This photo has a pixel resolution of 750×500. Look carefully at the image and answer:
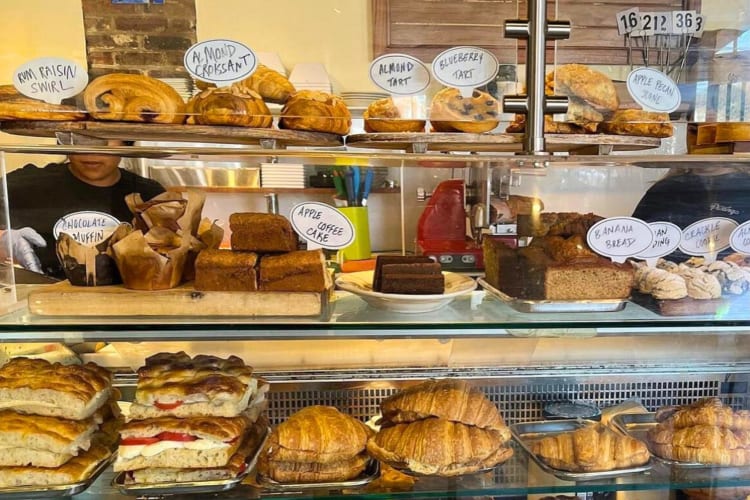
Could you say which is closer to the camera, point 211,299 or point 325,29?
point 211,299

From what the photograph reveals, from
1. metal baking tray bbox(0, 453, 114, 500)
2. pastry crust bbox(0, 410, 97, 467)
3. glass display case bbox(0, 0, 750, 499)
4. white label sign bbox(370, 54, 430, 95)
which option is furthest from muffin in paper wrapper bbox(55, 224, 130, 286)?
white label sign bbox(370, 54, 430, 95)

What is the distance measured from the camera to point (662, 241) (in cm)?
137

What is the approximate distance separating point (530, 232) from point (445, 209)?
240mm

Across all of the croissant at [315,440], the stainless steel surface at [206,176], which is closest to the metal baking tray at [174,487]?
the croissant at [315,440]

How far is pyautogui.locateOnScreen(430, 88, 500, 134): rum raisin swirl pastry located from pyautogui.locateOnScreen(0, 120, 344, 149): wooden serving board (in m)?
0.29

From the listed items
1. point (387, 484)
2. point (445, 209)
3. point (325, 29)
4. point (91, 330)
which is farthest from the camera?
point (445, 209)

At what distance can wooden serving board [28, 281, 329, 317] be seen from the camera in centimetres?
123

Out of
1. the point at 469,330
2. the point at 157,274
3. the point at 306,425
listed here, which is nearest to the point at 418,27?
the point at 469,330

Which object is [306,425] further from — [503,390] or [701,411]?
[701,411]

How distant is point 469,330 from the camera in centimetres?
124

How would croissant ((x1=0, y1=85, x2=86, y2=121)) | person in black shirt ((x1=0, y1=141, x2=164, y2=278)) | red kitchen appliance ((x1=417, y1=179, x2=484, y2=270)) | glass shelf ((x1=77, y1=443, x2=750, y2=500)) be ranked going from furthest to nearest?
red kitchen appliance ((x1=417, y1=179, x2=484, y2=270)) < person in black shirt ((x1=0, y1=141, x2=164, y2=278)) < glass shelf ((x1=77, y1=443, x2=750, y2=500)) < croissant ((x1=0, y1=85, x2=86, y2=121))

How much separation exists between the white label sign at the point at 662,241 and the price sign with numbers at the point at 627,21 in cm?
48

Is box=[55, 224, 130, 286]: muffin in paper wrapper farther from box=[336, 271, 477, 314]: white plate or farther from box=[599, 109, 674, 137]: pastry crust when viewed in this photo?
box=[599, 109, 674, 137]: pastry crust

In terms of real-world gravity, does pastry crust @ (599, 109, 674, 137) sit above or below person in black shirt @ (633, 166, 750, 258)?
above
